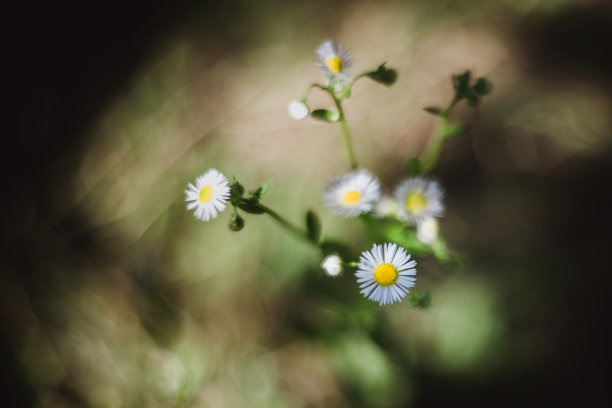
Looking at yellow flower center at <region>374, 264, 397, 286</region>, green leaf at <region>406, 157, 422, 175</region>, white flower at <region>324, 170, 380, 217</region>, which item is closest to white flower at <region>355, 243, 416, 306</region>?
yellow flower center at <region>374, 264, 397, 286</region>

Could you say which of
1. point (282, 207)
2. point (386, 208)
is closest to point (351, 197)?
point (386, 208)

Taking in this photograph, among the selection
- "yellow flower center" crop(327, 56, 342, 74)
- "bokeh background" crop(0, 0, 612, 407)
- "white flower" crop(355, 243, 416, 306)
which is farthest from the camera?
"bokeh background" crop(0, 0, 612, 407)

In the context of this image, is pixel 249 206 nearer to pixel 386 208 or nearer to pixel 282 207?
pixel 386 208

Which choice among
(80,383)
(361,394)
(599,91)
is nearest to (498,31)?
(599,91)

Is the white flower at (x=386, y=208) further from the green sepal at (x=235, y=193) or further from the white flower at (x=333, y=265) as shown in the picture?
the green sepal at (x=235, y=193)

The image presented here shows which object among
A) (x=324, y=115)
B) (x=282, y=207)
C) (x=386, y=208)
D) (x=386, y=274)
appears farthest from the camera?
(x=282, y=207)

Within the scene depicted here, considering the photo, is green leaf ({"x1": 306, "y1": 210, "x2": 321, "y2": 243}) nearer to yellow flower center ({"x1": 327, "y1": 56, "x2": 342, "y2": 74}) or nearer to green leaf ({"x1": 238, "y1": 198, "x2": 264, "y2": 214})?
green leaf ({"x1": 238, "y1": 198, "x2": 264, "y2": 214})

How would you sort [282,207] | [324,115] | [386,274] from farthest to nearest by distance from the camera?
1. [282,207]
2. [324,115]
3. [386,274]

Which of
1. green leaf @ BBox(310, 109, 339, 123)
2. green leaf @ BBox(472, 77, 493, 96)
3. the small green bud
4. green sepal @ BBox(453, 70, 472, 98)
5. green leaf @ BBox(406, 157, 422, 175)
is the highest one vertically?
green leaf @ BBox(472, 77, 493, 96)
